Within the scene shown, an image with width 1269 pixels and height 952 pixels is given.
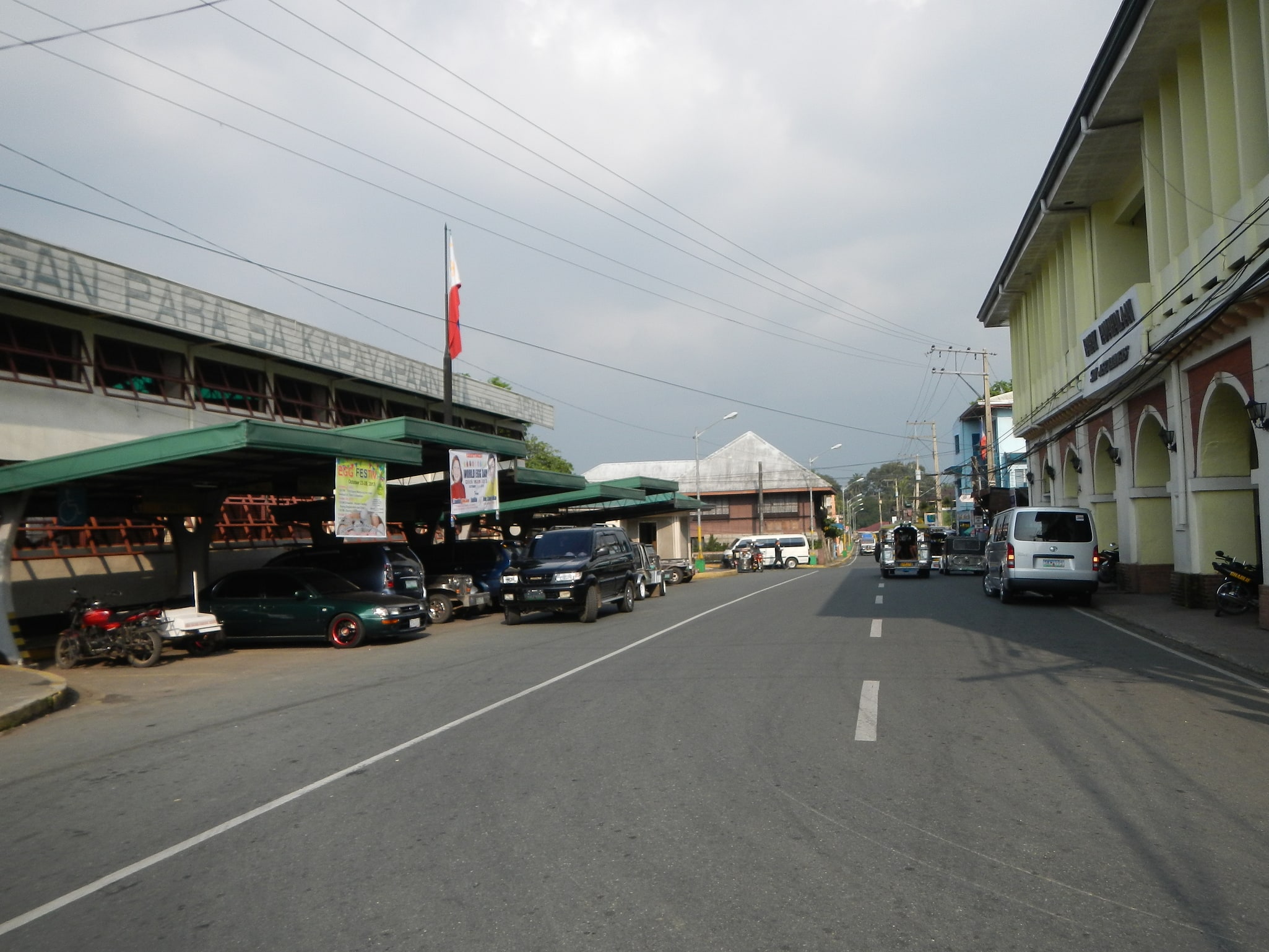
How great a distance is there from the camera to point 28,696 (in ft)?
37.2

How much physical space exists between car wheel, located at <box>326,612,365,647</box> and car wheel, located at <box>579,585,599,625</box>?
4.56m

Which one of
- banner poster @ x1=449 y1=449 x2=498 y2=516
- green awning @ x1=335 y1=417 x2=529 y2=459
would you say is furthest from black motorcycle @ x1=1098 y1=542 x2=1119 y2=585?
banner poster @ x1=449 y1=449 x2=498 y2=516

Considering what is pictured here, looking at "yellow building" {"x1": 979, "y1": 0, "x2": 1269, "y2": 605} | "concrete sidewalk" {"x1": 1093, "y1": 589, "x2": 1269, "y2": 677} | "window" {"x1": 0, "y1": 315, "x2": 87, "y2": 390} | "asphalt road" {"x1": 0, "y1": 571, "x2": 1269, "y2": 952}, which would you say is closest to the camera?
"asphalt road" {"x1": 0, "y1": 571, "x2": 1269, "y2": 952}

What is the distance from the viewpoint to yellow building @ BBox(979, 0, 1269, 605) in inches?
621

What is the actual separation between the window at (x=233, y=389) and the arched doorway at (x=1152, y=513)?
73.6 feet

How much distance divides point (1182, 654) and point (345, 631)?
43.4 feet

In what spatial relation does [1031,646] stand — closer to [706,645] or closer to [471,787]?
[706,645]

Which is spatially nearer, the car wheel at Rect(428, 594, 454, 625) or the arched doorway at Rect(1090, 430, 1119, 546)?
the car wheel at Rect(428, 594, 454, 625)

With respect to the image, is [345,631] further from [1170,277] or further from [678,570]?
[678,570]

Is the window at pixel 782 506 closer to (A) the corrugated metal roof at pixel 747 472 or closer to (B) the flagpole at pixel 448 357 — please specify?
(A) the corrugated metal roof at pixel 747 472

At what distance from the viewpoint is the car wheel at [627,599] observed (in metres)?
22.3

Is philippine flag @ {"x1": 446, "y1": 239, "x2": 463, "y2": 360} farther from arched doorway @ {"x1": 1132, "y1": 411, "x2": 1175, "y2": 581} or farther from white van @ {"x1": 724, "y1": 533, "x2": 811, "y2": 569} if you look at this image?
white van @ {"x1": 724, "y1": 533, "x2": 811, "y2": 569}

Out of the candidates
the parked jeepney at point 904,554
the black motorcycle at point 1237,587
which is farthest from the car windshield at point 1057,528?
the parked jeepney at point 904,554

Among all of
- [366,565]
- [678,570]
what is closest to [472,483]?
[366,565]
